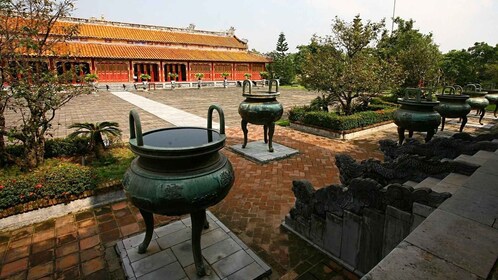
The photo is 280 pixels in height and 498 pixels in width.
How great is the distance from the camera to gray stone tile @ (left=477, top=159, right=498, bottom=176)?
10.00 ft

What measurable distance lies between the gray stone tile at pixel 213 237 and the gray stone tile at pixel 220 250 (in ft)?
0.22

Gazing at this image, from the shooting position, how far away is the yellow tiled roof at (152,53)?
25.2 metres

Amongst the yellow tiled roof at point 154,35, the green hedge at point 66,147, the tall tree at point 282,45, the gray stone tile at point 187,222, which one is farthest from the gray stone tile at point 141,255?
the tall tree at point 282,45

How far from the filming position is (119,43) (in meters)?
27.9

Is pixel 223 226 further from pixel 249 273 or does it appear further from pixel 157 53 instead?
pixel 157 53

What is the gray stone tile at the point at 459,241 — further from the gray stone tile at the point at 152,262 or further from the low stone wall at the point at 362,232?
the gray stone tile at the point at 152,262

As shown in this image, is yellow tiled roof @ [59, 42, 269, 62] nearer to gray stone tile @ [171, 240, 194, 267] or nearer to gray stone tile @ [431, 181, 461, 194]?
gray stone tile @ [171, 240, 194, 267]

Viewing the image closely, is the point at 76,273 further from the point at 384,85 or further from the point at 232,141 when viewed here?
the point at 384,85

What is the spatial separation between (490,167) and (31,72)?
7022mm

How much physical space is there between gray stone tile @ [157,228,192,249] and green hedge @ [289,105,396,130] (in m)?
6.58

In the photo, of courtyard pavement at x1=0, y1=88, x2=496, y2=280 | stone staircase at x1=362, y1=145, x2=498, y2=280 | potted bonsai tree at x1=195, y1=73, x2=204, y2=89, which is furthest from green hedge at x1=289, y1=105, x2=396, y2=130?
potted bonsai tree at x1=195, y1=73, x2=204, y2=89

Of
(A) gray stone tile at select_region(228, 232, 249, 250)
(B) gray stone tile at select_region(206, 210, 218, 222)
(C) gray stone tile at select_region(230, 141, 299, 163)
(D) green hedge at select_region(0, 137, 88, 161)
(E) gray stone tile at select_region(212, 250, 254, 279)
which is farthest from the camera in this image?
(C) gray stone tile at select_region(230, 141, 299, 163)

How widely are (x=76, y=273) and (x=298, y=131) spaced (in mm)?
7943

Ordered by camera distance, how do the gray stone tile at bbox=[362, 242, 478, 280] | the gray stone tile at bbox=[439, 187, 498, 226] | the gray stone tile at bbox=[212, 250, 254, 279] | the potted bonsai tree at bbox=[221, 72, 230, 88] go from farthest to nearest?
the potted bonsai tree at bbox=[221, 72, 230, 88], the gray stone tile at bbox=[212, 250, 254, 279], the gray stone tile at bbox=[439, 187, 498, 226], the gray stone tile at bbox=[362, 242, 478, 280]
